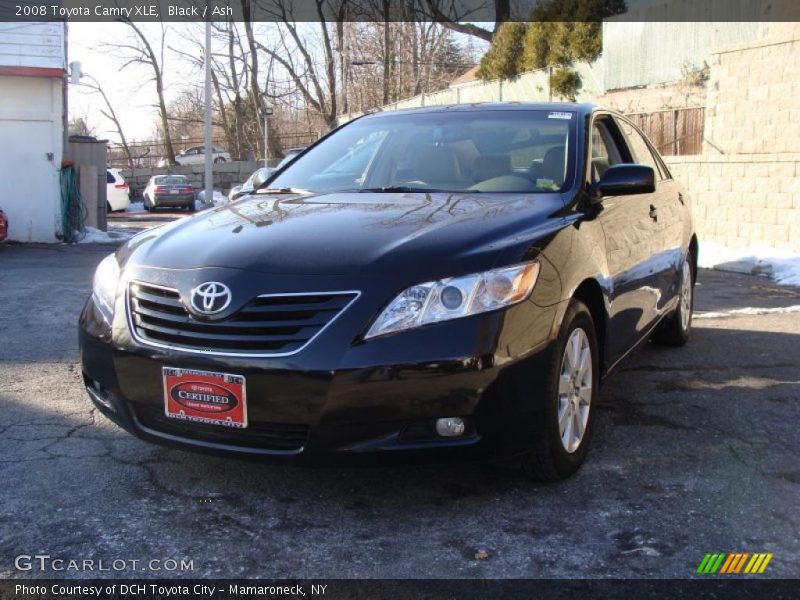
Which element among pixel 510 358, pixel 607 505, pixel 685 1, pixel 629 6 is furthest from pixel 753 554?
pixel 629 6

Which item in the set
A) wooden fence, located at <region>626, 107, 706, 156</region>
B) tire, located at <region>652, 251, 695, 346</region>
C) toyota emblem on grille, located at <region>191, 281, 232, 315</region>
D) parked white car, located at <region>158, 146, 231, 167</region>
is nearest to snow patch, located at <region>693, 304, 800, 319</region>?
tire, located at <region>652, 251, 695, 346</region>

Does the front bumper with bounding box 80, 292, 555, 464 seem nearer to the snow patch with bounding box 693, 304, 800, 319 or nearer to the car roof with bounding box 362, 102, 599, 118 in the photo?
the car roof with bounding box 362, 102, 599, 118

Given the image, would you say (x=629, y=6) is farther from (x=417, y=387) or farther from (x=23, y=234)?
(x=417, y=387)

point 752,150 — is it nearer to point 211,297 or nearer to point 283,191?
point 283,191

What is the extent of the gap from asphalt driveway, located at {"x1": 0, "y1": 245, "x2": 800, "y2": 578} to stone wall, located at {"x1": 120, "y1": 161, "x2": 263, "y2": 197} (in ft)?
110

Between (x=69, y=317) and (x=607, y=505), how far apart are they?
17.9 feet

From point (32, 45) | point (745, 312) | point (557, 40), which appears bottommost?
point (745, 312)

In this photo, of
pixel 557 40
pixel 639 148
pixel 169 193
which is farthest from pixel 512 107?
pixel 169 193

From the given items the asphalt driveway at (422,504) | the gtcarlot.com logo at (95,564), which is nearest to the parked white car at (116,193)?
the asphalt driveway at (422,504)

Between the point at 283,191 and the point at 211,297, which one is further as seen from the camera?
the point at 283,191

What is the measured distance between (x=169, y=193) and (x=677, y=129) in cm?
1909

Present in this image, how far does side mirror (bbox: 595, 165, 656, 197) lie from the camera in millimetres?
3875

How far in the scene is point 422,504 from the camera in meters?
3.14

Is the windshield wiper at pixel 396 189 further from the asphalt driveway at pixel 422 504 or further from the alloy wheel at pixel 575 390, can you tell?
the asphalt driveway at pixel 422 504
